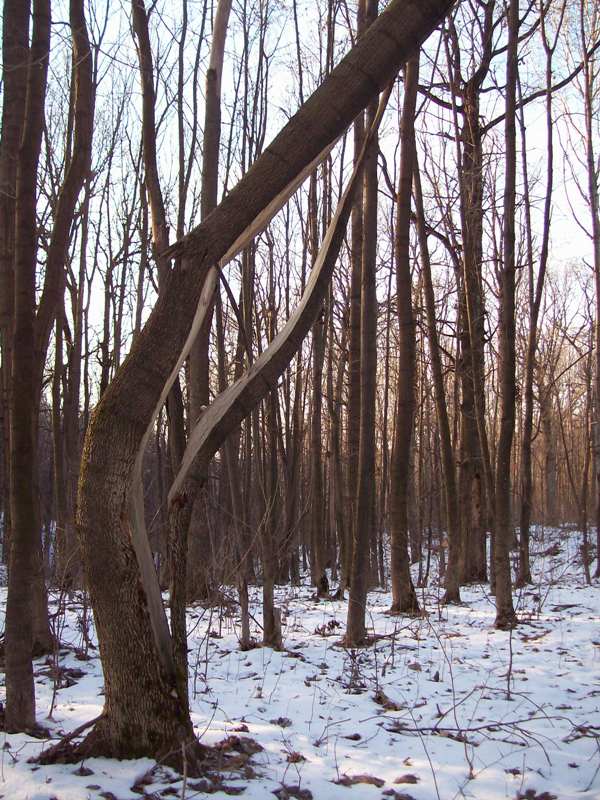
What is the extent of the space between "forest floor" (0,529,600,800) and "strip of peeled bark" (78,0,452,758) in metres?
0.21

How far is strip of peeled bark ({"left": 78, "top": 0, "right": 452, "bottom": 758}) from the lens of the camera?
2.66 meters

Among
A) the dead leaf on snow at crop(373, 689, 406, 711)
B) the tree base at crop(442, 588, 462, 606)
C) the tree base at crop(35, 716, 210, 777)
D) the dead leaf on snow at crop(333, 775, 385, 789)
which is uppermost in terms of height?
the tree base at crop(35, 716, 210, 777)

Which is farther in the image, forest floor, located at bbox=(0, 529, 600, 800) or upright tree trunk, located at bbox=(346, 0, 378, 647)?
upright tree trunk, located at bbox=(346, 0, 378, 647)

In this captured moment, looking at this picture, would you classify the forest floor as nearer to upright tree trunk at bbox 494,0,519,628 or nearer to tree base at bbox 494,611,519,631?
tree base at bbox 494,611,519,631

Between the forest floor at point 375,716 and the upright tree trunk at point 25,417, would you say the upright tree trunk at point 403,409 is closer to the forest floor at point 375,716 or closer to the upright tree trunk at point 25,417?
the forest floor at point 375,716

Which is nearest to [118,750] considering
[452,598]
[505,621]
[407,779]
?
[407,779]

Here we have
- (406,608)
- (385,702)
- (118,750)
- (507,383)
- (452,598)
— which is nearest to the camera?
(118,750)

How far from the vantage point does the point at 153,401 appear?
273cm

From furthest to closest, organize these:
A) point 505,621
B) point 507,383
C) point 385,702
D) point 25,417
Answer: point 507,383 → point 505,621 → point 385,702 → point 25,417

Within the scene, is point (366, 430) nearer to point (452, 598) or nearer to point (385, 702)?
point (385, 702)

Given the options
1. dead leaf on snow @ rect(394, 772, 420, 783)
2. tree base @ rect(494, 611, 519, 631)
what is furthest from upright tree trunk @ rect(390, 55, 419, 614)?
dead leaf on snow @ rect(394, 772, 420, 783)

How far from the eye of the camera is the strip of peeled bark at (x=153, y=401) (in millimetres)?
2662

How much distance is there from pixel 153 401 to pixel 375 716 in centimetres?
264

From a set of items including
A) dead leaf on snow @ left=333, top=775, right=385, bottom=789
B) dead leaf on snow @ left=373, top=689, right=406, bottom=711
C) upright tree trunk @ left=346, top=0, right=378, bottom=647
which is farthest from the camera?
upright tree trunk @ left=346, top=0, right=378, bottom=647
